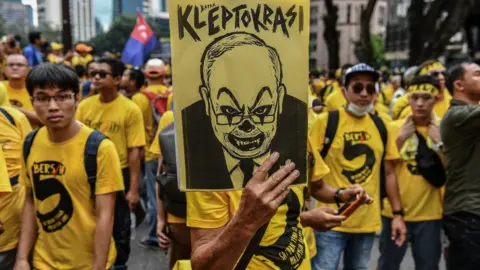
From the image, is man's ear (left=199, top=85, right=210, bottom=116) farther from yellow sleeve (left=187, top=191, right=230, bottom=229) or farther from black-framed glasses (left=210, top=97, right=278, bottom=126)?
yellow sleeve (left=187, top=191, right=230, bottom=229)

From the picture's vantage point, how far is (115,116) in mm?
5156

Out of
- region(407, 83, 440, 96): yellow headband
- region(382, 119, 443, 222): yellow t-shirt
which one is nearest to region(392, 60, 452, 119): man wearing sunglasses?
region(407, 83, 440, 96): yellow headband

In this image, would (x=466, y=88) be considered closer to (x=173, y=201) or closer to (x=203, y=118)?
(x=173, y=201)

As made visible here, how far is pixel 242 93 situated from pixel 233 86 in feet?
0.12

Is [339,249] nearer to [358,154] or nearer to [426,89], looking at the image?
[358,154]

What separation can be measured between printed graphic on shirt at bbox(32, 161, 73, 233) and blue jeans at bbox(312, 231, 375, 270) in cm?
195

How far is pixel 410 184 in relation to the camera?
4332 mm

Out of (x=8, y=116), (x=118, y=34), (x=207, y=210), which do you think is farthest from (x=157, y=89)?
(x=118, y=34)

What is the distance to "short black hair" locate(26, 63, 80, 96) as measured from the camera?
9.30 ft

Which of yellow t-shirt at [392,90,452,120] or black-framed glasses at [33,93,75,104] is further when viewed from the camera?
yellow t-shirt at [392,90,452,120]

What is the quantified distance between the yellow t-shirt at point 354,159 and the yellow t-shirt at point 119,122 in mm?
1859

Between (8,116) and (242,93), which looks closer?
(242,93)

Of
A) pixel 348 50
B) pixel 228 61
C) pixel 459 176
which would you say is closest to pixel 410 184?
pixel 459 176

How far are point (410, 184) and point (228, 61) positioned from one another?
297cm
